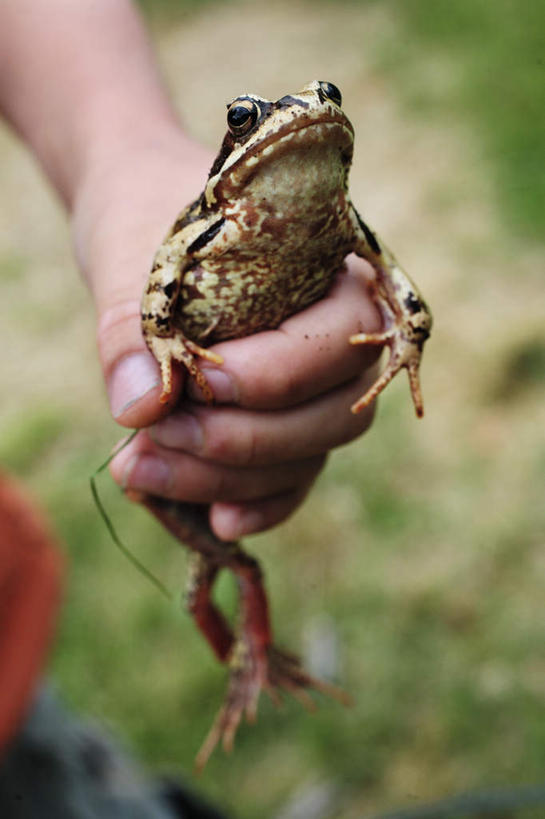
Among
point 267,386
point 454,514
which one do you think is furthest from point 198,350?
point 454,514

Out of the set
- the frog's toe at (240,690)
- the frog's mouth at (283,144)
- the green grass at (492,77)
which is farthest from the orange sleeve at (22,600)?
Answer: the green grass at (492,77)

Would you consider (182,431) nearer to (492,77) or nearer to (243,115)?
(243,115)

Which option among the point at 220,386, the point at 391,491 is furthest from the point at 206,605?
the point at 391,491

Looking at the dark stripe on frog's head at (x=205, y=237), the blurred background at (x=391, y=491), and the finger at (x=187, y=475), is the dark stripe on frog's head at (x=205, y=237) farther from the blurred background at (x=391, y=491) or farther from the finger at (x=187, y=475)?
the blurred background at (x=391, y=491)

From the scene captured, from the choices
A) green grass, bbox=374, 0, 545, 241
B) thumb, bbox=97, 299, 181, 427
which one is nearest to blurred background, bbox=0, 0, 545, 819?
green grass, bbox=374, 0, 545, 241

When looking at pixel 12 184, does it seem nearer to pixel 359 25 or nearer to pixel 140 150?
pixel 359 25

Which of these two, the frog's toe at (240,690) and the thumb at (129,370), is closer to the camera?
the thumb at (129,370)

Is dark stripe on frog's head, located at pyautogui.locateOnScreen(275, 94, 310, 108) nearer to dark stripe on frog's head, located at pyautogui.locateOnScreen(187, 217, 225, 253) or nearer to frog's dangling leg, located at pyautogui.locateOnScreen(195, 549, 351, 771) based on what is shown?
dark stripe on frog's head, located at pyautogui.locateOnScreen(187, 217, 225, 253)
